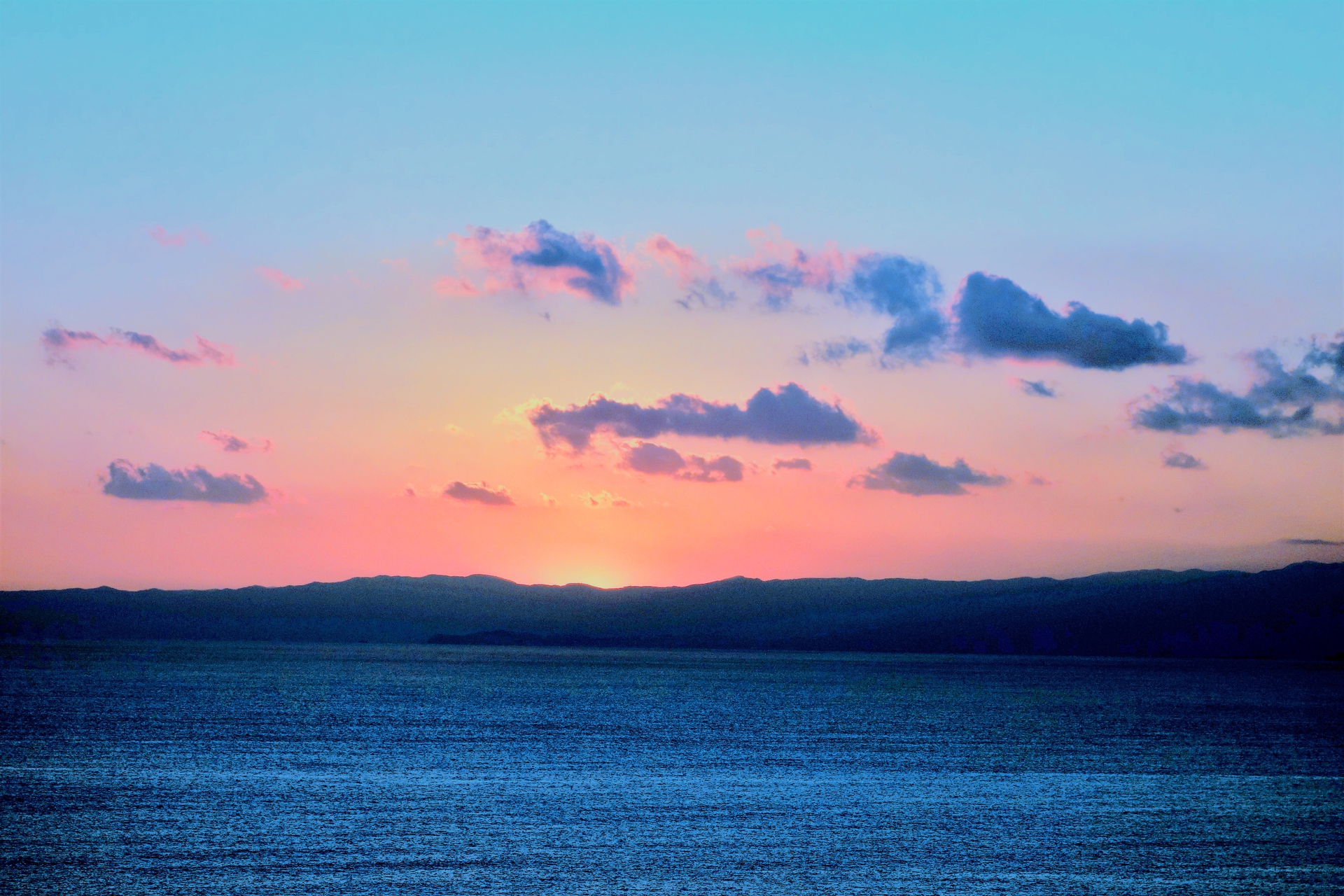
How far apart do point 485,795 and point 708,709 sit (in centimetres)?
5190

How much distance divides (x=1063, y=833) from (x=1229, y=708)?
80.8 metres

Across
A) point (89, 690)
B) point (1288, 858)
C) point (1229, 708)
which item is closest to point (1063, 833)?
point (1288, 858)

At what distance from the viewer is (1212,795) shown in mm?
38469

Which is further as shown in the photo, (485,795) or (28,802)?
(485,795)

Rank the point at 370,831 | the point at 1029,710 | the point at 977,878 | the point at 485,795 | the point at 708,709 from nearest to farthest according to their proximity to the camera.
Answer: the point at 977,878 < the point at 370,831 < the point at 485,795 < the point at 708,709 < the point at 1029,710

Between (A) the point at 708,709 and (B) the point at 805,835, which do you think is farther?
(A) the point at 708,709

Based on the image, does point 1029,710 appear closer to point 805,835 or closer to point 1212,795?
point 1212,795

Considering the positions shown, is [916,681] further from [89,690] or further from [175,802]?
[175,802]

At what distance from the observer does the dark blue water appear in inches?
925

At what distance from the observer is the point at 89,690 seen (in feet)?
330

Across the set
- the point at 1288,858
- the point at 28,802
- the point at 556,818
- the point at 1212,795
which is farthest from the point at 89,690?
the point at 1288,858

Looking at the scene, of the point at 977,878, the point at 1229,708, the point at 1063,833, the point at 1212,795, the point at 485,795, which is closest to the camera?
the point at 977,878

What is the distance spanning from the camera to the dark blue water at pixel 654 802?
23500mm

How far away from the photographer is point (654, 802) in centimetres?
3422
